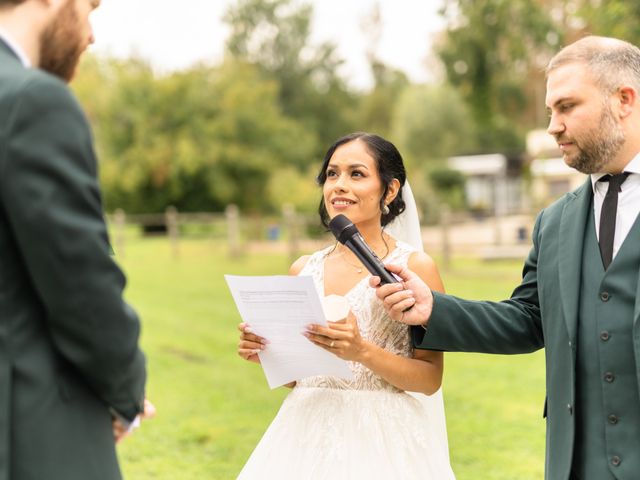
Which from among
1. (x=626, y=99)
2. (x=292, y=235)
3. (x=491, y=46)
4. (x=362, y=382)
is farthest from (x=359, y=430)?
(x=292, y=235)

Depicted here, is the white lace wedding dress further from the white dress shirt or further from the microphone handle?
the white dress shirt

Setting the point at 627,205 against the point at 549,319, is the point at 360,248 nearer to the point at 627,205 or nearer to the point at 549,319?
the point at 549,319

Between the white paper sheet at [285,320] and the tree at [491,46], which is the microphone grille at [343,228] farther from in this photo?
the tree at [491,46]

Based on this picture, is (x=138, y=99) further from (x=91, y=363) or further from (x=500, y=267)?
(x=91, y=363)

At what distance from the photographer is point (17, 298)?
1.78m

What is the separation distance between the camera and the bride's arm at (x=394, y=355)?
9.07ft

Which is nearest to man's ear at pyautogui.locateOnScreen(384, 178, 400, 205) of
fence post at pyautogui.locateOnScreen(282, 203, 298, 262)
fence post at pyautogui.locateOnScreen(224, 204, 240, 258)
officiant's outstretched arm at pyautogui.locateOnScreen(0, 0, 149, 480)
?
officiant's outstretched arm at pyautogui.locateOnScreen(0, 0, 149, 480)

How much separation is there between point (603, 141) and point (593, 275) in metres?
0.43

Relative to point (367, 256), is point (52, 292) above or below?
above

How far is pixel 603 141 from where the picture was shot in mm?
2613

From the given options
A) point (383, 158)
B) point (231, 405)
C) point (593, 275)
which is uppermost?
point (383, 158)

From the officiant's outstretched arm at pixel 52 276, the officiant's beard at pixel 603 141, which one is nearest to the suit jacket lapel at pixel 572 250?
the officiant's beard at pixel 603 141

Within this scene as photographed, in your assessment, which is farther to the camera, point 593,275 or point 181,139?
point 181,139

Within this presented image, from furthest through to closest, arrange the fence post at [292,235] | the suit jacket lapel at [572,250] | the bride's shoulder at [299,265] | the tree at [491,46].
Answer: the fence post at [292,235] < the tree at [491,46] < the bride's shoulder at [299,265] < the suit jacket lapel at [572,250]
